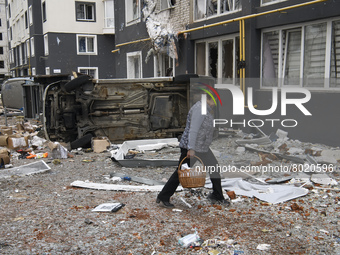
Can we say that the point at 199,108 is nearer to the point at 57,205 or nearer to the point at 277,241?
the point at 277,241

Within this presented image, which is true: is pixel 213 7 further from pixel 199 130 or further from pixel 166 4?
pixel 199 130

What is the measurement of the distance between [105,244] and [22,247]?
89cm

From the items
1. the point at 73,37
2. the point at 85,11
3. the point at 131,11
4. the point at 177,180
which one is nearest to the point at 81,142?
the point at 177,180

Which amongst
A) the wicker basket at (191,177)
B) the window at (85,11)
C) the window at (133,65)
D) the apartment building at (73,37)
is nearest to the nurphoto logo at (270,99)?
the wicker basket at (191,177)

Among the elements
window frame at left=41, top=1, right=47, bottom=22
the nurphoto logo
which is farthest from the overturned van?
window frame at left=41, top=1, right=47, bottom=22

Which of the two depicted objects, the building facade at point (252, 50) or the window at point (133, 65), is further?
the window at point (133, 65)

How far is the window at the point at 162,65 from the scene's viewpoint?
15.1 metres

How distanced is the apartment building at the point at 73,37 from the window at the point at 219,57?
59.0 ft

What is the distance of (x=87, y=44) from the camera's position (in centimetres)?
2977

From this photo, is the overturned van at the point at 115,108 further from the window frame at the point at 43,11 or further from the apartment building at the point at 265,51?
the window frame at the point at 43,11

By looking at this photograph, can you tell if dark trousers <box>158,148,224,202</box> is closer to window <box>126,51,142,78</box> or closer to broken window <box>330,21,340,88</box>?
broken window <box>330,21,340,88</box>

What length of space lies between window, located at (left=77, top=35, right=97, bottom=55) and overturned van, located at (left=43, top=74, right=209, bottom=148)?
21.2 metres

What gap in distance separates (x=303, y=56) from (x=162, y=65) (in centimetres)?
728

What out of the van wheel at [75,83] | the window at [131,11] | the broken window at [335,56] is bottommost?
the van wheel at [75,83]
